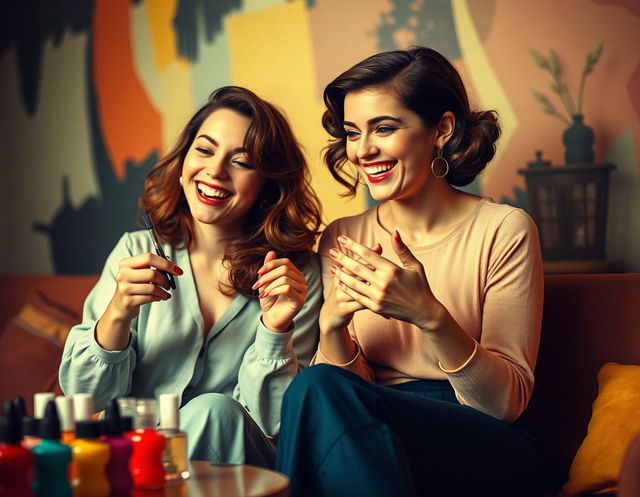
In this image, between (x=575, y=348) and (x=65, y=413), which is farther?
(x=575, y=348)

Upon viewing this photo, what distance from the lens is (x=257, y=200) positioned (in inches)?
88.9

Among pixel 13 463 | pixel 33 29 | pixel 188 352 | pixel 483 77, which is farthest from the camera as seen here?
pixel 33 29

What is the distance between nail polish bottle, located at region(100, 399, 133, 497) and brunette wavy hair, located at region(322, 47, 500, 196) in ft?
3.31

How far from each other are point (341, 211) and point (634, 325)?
1098 millimetres

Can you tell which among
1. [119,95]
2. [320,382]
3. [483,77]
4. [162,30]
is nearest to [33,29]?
[119,95]

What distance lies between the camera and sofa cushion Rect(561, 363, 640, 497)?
5.90 ft

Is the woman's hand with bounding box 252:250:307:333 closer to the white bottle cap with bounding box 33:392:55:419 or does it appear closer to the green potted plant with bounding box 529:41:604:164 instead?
the white bottle cap with bounding box 33:392:55:419

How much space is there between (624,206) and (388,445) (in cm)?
126

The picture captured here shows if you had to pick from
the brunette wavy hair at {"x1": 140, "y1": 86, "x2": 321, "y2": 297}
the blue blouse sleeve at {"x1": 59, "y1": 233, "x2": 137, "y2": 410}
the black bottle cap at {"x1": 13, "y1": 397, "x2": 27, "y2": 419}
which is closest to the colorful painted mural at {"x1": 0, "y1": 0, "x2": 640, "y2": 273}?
the brunette wavy hair at {"x1": 140, "y1": 86, "x2": 321, "y2": 297}

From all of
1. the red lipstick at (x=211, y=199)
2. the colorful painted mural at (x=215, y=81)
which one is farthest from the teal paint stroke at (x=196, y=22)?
the red lipstick at (x=211, y=199)

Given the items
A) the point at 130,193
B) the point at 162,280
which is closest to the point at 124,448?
the point at 162,280

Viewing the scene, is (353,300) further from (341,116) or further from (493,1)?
(493,1)

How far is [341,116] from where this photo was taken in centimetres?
215

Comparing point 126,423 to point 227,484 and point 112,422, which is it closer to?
point 112,422
